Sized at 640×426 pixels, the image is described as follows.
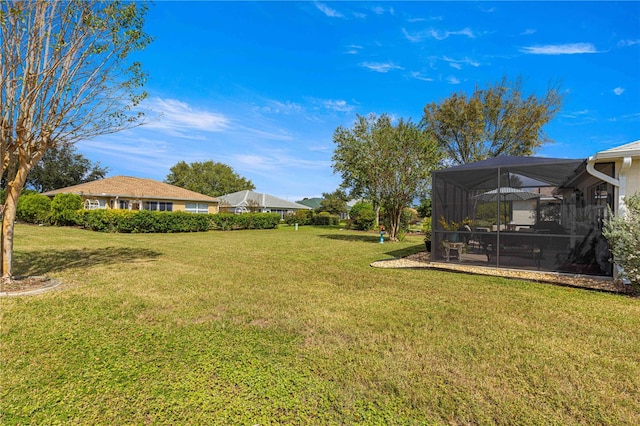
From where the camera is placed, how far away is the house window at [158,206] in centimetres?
2517

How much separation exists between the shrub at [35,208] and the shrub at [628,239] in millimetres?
28497

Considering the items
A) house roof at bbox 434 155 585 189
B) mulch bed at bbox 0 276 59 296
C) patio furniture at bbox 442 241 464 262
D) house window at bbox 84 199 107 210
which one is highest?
house roof at bbox 434 155 585 189

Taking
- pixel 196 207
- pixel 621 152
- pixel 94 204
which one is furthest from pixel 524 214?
pixel 94 204

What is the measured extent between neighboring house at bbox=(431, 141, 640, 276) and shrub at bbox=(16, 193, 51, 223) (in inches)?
1007

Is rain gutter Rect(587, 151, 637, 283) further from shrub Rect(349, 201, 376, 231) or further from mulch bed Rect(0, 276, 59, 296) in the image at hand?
shrub Rect(349, 201, 376, 231)

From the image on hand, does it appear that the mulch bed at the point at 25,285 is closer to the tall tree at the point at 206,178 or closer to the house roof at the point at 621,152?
the house roof at the point at 621,152

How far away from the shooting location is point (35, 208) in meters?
21.0

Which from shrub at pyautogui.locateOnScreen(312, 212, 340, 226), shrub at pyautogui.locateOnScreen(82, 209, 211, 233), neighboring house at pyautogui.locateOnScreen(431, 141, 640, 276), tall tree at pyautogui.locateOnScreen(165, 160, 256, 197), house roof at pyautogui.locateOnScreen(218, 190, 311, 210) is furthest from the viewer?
tall tree at pyautogui.locateOnScreen(165, 160, 256, 197)

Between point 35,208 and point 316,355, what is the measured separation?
88.0 feet

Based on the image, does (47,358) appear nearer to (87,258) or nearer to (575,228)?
(87,258)

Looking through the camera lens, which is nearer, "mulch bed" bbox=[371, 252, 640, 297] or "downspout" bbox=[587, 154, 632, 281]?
"mulch bed" bbox=[371, 252, 640, 297]

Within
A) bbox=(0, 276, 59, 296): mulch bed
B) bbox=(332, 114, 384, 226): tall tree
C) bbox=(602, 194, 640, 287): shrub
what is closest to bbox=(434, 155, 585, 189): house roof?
bbox=(602, 194, 640, 287): shrub

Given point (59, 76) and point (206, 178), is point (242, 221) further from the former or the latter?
point (206, 178)

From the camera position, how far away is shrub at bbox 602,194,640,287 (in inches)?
215
